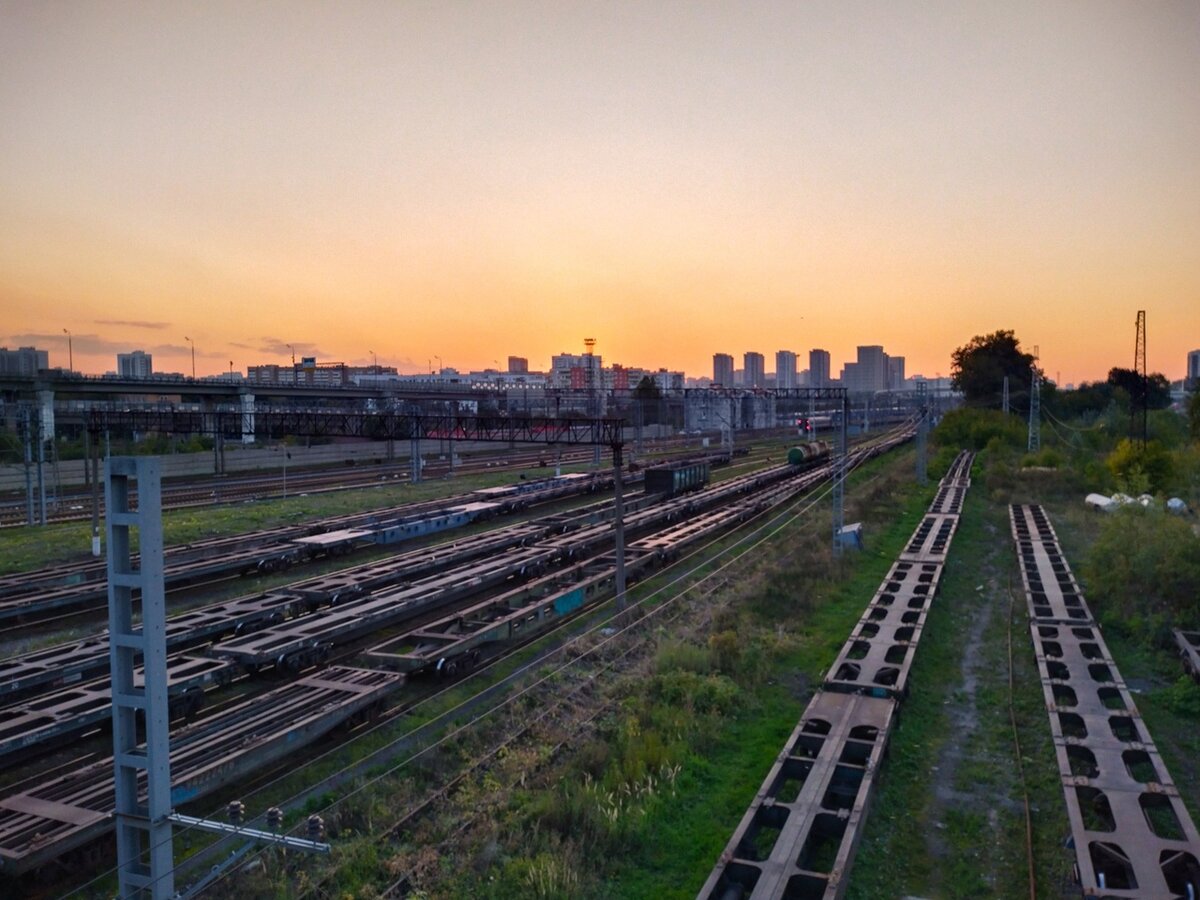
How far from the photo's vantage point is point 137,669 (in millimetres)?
13711

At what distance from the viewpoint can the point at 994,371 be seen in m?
83.7

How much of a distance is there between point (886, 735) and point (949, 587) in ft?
37.1

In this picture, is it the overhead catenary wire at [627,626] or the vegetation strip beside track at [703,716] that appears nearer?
the vegetation strip beside track at [703,716]

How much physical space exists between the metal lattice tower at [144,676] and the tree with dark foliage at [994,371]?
86.8 m

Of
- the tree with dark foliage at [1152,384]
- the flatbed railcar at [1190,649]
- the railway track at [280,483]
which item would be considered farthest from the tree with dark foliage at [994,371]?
the flatbed railcar at [1190,649]

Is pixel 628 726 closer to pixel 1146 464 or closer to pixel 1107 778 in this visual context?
pixel 1107 778

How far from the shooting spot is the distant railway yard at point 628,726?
28.3ft

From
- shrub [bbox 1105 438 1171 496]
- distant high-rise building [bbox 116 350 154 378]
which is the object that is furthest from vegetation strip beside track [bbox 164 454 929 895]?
Answer: distant high-rise building [bbox 116 350 154 378]

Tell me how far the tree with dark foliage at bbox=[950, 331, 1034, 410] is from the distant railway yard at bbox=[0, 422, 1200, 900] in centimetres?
6454

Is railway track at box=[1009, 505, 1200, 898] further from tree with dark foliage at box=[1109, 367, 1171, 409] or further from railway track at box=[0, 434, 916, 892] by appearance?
tree with dark foliage at box=[1109, 367, 1171, 409]

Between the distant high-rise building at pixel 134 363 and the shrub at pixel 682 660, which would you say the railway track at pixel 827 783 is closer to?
the shrub at pixel 682 660

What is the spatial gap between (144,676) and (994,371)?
291 feet

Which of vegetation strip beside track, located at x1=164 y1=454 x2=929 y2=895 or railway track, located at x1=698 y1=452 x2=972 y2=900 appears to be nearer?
railway track, located at x1=698 y1=452 x2=972 y2=900

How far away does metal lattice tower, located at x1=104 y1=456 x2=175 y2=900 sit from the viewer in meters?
6.97
